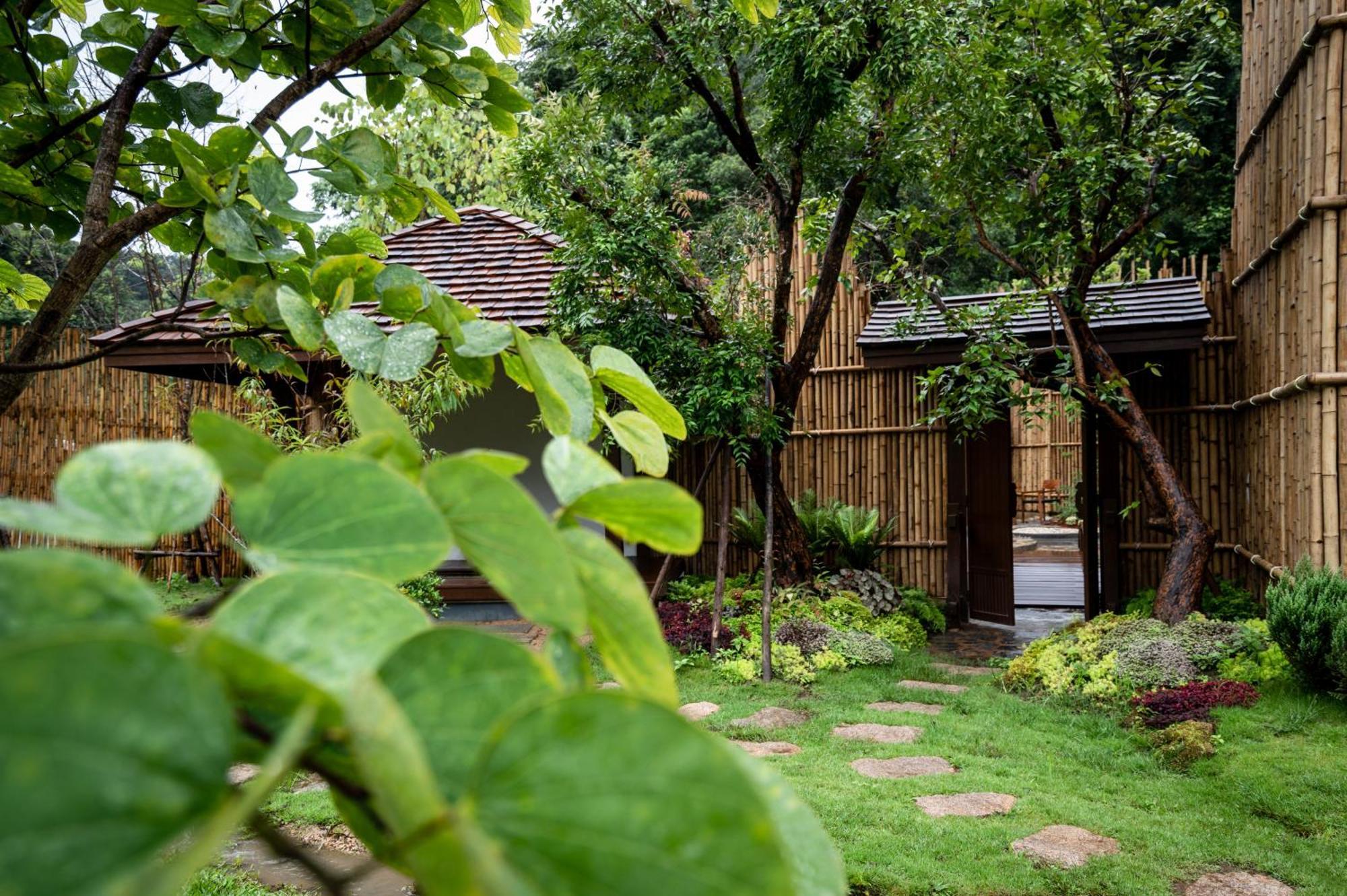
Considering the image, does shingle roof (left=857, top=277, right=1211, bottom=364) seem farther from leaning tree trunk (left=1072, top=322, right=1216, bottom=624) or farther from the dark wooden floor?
the dark wooden floor

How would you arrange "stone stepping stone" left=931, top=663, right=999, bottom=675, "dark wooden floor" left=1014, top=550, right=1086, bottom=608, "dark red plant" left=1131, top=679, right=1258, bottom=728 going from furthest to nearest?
"dark wooden floor" left=1014, top=550, right=1086, bottom=608, "stone stepping stone" left=931, top=663, right=999, bottom=675, "dark red plant" left=1131, top=679, right=1258, bottom=728

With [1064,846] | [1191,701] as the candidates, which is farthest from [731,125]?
[1064,846]

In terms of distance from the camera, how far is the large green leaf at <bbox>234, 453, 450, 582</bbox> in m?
0.23

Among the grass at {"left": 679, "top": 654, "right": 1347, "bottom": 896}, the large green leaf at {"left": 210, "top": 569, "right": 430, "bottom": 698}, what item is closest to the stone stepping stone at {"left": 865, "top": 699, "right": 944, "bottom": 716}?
the grass at {"left": 679, "top": 654, "right": 1347, "bottom": 896}

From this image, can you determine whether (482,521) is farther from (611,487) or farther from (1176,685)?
(1176,685)

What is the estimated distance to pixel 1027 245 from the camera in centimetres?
655

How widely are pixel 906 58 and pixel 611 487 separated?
20.1 ft

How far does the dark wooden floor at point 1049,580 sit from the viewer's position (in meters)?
9.42

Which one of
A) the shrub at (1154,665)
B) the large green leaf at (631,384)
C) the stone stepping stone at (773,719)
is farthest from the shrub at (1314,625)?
the large green leaf at (631,384)

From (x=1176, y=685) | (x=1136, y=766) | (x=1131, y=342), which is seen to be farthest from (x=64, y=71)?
(x=1131, y=342)

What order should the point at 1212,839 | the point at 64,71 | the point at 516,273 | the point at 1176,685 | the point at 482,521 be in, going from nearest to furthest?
the point at 482,521, the point at 64,71, the point at 1212,839, the point at 1176,685, the point at 516,273

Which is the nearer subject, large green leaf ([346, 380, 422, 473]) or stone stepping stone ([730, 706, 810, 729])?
large green leaf ([346, 380, 422, 473])

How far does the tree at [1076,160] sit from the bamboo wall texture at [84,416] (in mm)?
7095

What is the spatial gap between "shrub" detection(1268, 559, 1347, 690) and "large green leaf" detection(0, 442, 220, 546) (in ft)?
17.2
